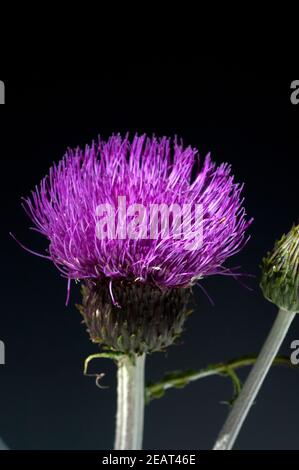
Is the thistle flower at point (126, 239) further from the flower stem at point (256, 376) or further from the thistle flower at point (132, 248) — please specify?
the flower stem at point (256, 376)

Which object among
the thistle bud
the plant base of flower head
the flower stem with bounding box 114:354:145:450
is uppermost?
the thistle bud

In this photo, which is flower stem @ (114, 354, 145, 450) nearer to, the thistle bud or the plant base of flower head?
the plant base of flower head

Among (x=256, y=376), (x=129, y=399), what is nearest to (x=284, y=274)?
(x=256, y=376)

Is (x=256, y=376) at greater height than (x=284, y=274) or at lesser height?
lesser

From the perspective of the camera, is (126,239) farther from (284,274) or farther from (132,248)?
(284,274)

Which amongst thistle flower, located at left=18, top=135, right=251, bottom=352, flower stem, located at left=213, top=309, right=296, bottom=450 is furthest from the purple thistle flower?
flower stem, located at left=213, top=309, right=296, bottom=450

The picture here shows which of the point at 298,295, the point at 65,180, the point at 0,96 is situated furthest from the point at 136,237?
the point at 0,96

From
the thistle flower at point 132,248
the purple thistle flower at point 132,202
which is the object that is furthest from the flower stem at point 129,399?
the purple thistle flower at point 132,202
